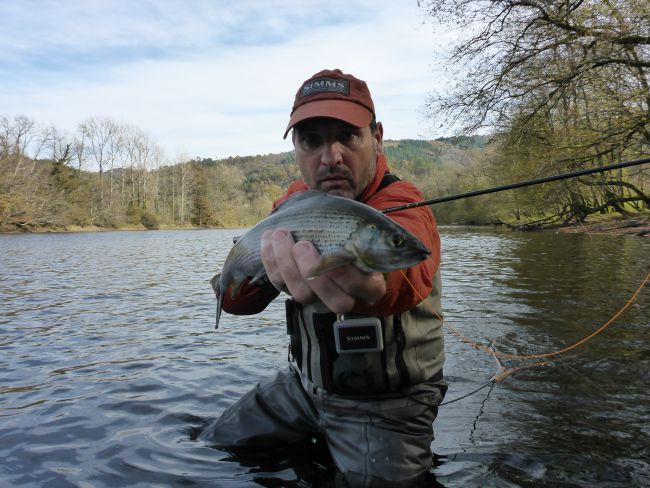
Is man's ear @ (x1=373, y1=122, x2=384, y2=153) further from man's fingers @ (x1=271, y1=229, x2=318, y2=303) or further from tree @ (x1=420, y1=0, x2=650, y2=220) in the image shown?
tree @ (x1=420, y1=0, x2=650, y2=220)

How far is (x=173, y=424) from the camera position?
15.8 feet

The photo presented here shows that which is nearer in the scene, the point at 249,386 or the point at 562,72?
the point at 249,386

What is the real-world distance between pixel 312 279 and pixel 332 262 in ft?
0.65

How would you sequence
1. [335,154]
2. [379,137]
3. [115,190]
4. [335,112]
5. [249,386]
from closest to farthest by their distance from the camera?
1. [335,112]
2. [335,154]
3. [379,137]
4. [249,386]
5. [115,190]

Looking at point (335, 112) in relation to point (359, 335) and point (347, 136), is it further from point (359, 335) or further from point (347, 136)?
point (359, 335)

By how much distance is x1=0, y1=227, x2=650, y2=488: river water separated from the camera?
148 inches

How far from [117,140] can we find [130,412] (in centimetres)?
9199

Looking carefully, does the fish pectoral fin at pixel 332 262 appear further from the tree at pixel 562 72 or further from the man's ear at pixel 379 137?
the tree at pixel 562 72

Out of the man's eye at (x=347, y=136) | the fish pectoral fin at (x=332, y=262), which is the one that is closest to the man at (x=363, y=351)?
the man's eye at (x=347, y=136)

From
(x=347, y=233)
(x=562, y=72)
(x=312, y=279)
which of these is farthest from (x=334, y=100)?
(x=562, y=72)

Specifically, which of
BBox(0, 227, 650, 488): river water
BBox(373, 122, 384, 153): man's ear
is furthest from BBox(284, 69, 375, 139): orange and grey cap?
BBox(0, 227, 650, 488): river water

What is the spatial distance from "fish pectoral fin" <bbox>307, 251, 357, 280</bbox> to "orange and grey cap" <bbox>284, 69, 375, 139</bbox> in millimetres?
1260

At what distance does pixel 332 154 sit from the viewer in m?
3.22

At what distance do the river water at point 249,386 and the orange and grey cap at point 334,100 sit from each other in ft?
8.39
